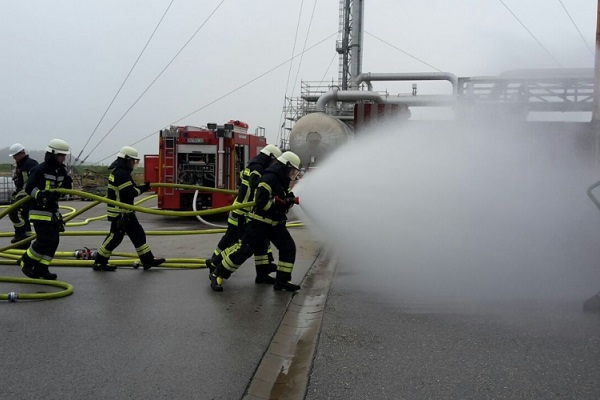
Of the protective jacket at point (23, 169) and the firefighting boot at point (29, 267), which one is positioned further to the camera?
the protective jacket at point (23, 169)

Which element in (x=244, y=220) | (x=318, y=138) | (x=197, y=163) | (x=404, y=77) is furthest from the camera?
(x=404, y=77)

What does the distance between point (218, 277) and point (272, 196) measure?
1172 millimetres

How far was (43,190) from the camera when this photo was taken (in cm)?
625

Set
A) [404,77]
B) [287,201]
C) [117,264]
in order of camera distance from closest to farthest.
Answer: [287,201], [117,264], [404,77]

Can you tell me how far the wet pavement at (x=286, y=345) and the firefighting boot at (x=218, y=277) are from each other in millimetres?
188

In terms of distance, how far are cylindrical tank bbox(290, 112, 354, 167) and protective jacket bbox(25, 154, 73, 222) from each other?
9988 millimetres

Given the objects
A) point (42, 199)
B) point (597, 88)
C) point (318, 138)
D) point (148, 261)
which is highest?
point (597, 88)

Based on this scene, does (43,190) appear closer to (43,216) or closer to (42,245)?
(43,216)

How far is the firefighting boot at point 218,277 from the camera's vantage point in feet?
19.8

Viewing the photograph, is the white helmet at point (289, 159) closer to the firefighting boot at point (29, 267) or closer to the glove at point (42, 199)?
the glove at point (42, 199)

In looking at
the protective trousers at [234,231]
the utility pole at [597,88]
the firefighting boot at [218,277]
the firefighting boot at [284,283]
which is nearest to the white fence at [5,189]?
the protective trousers at [234,231]

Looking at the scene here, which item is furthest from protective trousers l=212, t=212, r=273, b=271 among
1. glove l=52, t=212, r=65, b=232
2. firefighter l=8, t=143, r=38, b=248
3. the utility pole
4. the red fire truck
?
the red fire truck

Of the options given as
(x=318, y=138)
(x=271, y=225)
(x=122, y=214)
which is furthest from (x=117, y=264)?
(x=318, y=138)

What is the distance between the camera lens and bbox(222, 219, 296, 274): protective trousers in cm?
593
